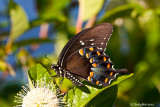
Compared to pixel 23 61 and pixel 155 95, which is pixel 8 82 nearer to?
pixel 23 61

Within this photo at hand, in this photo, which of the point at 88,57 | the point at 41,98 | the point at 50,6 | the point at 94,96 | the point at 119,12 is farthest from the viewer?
the point at 50,6

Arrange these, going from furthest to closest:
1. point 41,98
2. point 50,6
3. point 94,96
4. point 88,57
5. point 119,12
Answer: point 50,6
point 119,12
point 88,57
point 41,98
point 94,96

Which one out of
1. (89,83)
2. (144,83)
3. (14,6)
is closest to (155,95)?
(144,83)

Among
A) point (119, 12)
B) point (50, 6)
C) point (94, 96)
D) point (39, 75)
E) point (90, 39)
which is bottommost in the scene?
point (94, 96)

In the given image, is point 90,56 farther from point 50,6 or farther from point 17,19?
point 50,6

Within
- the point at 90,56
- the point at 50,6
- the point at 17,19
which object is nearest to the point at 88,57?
the point at 90,56

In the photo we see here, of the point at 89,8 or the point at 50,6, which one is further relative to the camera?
the point at 50,6

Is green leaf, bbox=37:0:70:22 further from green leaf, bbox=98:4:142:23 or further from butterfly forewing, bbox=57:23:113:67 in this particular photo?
butterfly forewing, bbox=57:23:113:67
